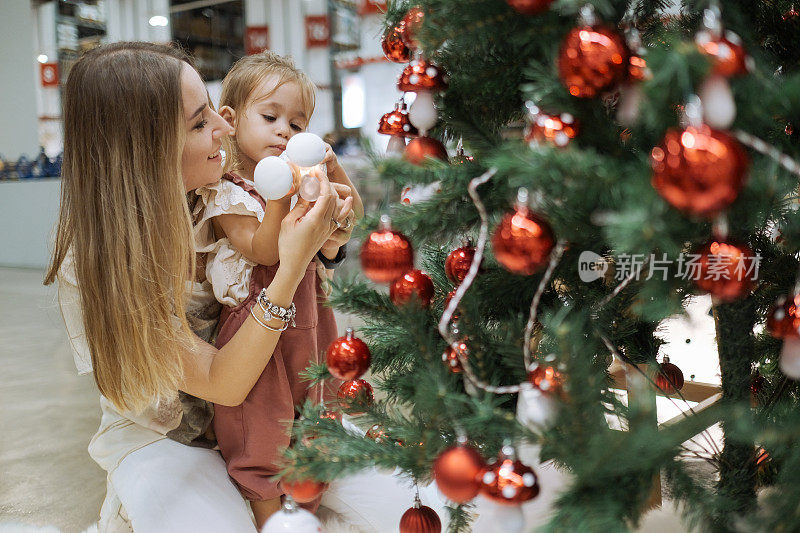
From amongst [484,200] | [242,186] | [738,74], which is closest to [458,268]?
[484,200]

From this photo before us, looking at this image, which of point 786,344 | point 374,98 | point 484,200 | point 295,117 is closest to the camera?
point 786,344

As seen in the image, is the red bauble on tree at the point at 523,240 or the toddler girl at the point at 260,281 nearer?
the red bauble on tree at the point at 523,240

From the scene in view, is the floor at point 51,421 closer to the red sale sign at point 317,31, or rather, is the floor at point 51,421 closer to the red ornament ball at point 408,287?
the red ornament ball at point 408,287

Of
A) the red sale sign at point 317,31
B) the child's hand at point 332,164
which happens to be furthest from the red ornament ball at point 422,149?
the red sale sign at point 317,31

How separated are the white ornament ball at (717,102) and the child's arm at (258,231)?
62 cm

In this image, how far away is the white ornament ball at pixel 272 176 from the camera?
0.75 meters

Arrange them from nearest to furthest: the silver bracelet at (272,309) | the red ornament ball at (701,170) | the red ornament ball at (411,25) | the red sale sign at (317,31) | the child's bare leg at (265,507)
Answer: the red ornament ball at (701,170) → the red ornament ball at (411,25) → the silver bracelet at (272,309) → the child's bare leg at (265,507) → the red sale sign at (317,31)

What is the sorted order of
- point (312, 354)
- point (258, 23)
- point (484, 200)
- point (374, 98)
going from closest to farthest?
1. point (484, 200)
2. point (312, 354)
3. point (374, 98)
4. point (258, 23)

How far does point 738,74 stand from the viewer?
0.43m

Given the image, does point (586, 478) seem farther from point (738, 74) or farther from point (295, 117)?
point (295, 117)

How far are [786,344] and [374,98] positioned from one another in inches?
204

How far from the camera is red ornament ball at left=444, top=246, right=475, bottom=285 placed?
727 millimetres

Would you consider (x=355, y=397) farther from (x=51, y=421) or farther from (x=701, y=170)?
(x=51, y=421)

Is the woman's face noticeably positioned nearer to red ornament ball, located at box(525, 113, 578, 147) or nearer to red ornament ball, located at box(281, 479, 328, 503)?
red ornament ball, located at box(281, 479, 328, 503)
